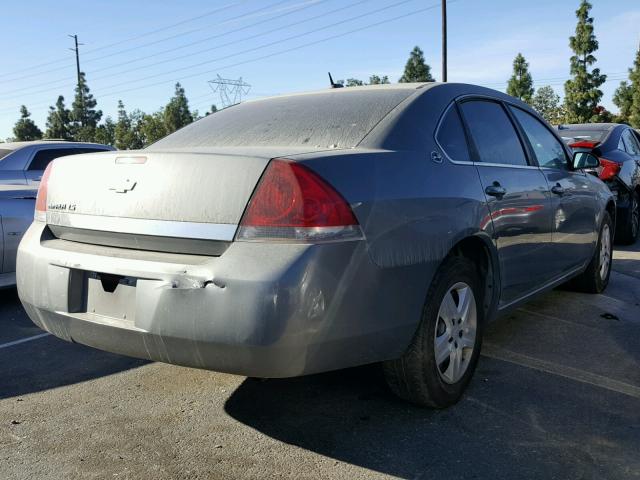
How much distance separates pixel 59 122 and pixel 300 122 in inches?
3004

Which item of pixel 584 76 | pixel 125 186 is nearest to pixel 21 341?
pixel 125 186

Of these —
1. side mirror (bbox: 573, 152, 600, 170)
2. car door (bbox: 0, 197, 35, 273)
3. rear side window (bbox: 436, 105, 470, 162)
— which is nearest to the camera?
rear side window (bbox: 436, 105, 470, 162)

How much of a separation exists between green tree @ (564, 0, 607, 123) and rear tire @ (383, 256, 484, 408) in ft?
142

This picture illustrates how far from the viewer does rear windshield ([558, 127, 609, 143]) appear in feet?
26.2

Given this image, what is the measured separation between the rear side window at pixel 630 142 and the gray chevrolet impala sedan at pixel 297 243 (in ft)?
19.2

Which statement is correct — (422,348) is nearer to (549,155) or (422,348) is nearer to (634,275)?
(549,155)

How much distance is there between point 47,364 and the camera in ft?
12.6

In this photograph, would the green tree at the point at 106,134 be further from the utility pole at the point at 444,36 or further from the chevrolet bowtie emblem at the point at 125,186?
the chevrolet bowtie emblem at the point at 125,186

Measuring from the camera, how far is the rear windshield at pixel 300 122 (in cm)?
297

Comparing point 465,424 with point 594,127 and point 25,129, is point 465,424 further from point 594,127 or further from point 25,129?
point 25,129

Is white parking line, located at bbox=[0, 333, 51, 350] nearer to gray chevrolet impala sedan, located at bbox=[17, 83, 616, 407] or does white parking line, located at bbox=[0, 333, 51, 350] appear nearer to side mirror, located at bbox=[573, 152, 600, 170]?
gray chevrolet impala sedan, located at bbox=[17, 83, 616, 407]

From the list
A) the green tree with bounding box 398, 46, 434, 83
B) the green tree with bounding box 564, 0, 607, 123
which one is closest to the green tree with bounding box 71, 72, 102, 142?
the green tree with bounding box 398, 46, 434, 83

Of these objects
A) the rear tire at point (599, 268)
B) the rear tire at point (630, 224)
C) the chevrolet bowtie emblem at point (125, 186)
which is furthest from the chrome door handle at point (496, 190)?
the rear tire at point (630, 224)

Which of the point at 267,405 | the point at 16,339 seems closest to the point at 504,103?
the point at 267,405
